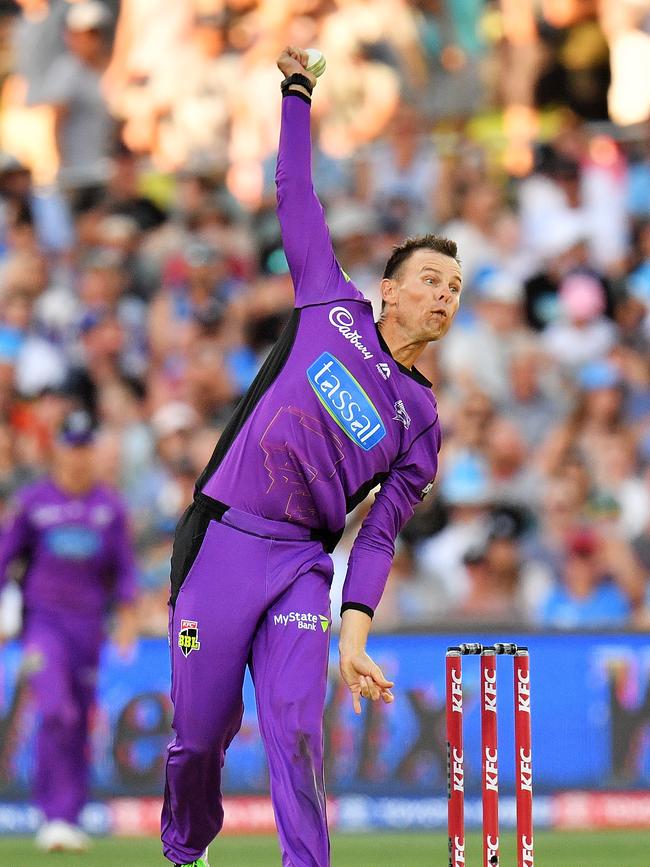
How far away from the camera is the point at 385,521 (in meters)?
6.38

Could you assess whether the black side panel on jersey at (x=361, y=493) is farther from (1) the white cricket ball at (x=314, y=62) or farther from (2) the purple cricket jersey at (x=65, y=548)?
(2) the purple cricket jersey at (x=65, y=548)

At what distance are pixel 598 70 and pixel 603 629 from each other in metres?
5.63

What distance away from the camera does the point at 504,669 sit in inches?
455

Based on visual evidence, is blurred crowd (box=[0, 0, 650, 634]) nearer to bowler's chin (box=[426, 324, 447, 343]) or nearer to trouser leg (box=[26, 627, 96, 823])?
trouser leg (box=[26, 627, 96, 823])

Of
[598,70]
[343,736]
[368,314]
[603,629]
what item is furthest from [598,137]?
[368,314]

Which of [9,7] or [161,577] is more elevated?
[9,7]

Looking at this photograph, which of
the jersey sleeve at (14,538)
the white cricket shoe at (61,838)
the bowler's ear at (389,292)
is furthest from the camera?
the jersey sleeve at (14,538)

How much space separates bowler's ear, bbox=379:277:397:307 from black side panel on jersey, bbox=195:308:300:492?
33cm

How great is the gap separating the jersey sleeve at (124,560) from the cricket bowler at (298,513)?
474cm

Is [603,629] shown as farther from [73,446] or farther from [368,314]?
[368,314]

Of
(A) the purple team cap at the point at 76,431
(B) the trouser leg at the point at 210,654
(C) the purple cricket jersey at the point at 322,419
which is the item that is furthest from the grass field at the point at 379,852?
(C) the purple cricket jersey at the point at 322,419

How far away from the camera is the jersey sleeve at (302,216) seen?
20.6ft

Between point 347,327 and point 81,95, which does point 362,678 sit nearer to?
point 347,327

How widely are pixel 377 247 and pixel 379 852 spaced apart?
5776mm
